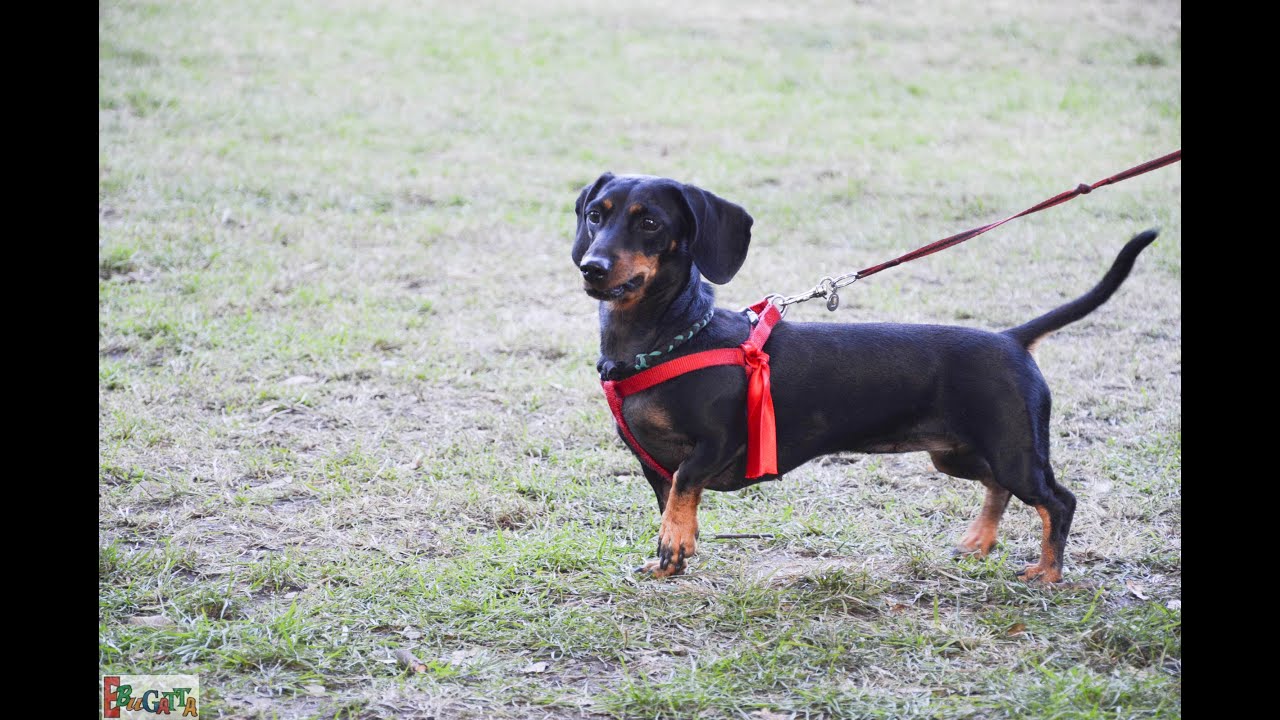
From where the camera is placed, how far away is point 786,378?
3301 millimetres

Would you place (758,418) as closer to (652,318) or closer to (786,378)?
(786,378)

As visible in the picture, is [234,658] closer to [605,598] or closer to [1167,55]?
[605,598]

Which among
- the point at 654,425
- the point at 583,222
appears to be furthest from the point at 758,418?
the point at 583,222

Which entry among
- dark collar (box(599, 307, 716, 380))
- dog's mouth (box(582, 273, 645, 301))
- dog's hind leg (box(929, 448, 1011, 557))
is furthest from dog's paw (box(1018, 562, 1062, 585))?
dog's mouth (box(582, 273, 645, 301))

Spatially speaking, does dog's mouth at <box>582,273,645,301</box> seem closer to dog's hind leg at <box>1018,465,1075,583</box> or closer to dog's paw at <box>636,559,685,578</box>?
dog's paw at <box>636,559,685,578</box>

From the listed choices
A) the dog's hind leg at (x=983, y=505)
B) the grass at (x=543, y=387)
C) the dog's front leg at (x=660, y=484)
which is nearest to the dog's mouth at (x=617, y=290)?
the dog's front leg at (x=660, y=484)

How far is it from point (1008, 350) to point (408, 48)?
10.7 meters

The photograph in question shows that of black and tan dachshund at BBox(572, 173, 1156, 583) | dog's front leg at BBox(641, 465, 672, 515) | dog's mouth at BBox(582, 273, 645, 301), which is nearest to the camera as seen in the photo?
dog's mouth at BBox(582, 273, 645, 301)

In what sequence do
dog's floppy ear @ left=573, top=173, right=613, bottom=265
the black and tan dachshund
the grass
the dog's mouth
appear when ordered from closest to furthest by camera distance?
the grass → the dog's mouth → the black and tan dachshund → dog's floppy ear @ left=573, top=173, right=613, bottom=265

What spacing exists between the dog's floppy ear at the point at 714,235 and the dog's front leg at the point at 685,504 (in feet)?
1.72

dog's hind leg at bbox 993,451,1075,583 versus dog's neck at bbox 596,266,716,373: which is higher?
dog's neck at bbox 596,266,716,373

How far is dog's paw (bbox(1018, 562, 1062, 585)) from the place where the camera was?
3.38m

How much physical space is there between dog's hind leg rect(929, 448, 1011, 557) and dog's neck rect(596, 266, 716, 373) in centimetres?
95
